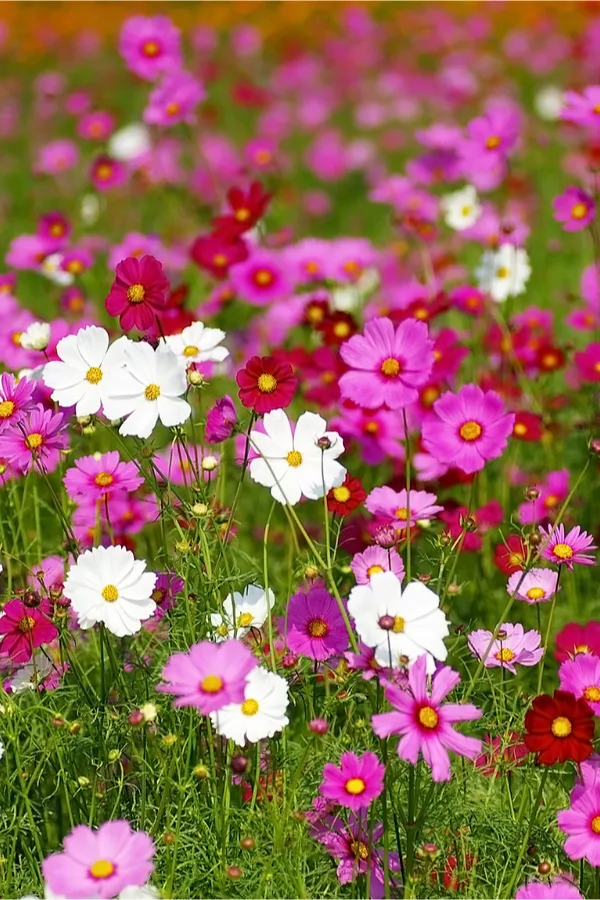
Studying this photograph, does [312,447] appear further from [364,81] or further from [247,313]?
[364,81]

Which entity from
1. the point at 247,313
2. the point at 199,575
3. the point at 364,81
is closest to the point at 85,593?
the point at 199,575

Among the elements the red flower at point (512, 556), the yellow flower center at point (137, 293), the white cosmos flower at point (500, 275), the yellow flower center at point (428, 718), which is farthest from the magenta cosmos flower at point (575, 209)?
the yellow flower center at point (428, 718)

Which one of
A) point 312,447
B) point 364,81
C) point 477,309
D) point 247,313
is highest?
point 364,81

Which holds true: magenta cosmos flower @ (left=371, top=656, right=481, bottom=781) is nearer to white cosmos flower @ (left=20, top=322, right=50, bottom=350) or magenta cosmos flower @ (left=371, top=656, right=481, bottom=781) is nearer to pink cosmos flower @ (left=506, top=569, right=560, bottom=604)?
pink cosmos flower @ (left=506, top=569, right=560, bottom=604)

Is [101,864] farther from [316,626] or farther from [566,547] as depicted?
[566,547]

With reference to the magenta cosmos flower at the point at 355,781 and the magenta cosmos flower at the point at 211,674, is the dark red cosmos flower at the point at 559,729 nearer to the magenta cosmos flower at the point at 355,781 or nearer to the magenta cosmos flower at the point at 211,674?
the magenta cosmos flower at the point at 355,781

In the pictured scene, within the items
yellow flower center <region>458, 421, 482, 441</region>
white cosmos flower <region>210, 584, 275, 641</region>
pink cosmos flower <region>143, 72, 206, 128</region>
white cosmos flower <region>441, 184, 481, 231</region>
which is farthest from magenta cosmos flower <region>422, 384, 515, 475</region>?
pink cosmos flower <region>143, 72, 206, 128</region>

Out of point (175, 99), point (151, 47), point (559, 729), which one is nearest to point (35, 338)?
point (559, 729)
